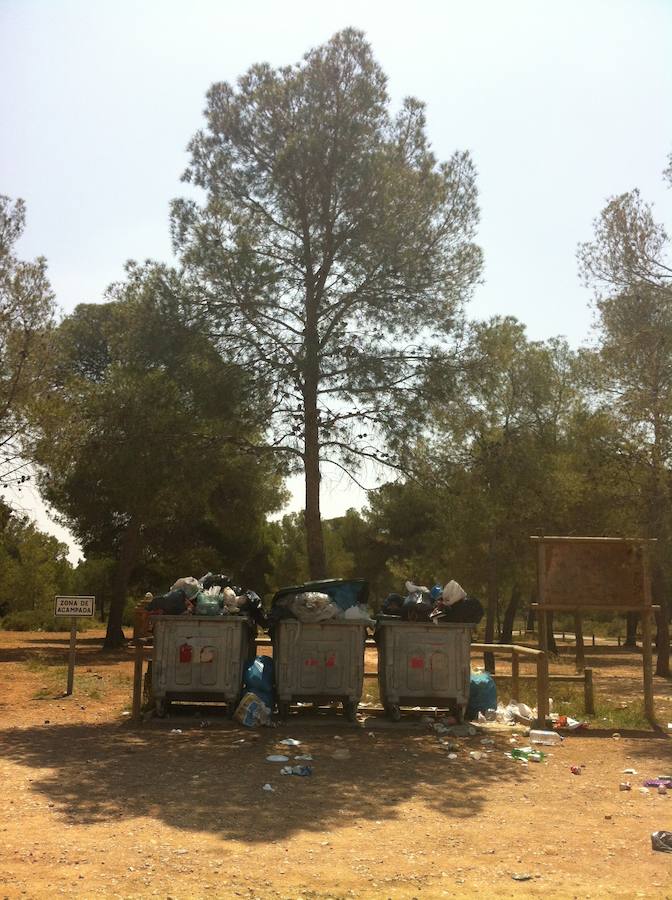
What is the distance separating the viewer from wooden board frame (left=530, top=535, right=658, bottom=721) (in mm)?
11078

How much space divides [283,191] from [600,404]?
9.12 meters

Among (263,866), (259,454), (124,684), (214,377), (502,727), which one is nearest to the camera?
(263,866)

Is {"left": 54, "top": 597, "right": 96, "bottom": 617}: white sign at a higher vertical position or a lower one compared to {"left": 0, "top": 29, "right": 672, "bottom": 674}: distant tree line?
lower

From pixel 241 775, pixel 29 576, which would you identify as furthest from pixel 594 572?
pixel 29 576

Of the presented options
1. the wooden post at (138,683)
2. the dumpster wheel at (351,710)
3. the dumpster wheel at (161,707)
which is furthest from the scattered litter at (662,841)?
the wooden post at (138,683)

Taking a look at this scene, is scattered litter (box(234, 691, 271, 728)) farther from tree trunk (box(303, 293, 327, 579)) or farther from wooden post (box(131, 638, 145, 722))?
tree trunk (box(303, 293, 327, 579))

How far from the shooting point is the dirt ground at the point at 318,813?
5.07 m

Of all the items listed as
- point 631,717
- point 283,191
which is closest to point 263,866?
point 631,717

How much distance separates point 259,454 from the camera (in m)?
13.4

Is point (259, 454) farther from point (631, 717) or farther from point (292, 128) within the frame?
point (631, 717)

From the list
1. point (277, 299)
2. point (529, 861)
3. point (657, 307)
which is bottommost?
point (529, 861)

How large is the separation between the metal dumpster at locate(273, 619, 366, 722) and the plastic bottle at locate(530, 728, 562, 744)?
2.03 m

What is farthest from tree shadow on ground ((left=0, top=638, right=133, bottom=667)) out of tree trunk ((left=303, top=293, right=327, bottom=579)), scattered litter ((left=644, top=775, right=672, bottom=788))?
scattered litter ((left=644, top=775, right=672, bottom=788))

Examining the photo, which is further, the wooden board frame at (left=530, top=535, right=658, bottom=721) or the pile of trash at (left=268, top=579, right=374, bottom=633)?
the wooden board frame at (left=530, top=535, right=658, bottom=721)
